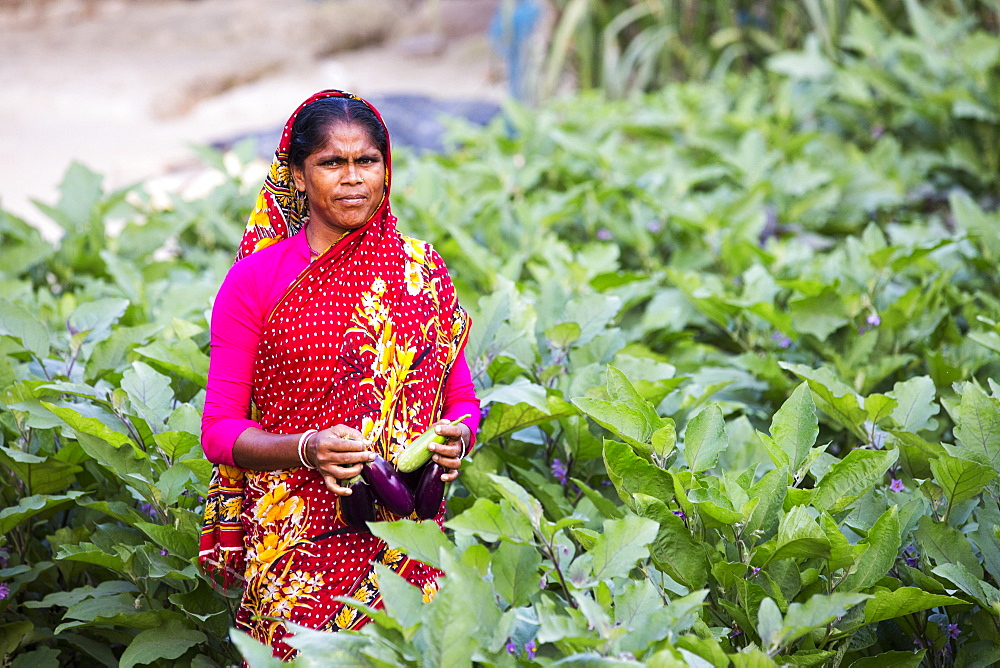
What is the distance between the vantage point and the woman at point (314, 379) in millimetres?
1529

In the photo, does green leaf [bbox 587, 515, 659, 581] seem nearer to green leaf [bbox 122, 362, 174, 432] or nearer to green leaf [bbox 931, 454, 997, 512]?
green leaf [bbox 931, 454, 997, 512]

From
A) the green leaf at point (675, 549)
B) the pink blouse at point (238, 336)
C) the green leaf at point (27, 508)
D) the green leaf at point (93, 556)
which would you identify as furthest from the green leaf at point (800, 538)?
the green leaf at point (27, 508)

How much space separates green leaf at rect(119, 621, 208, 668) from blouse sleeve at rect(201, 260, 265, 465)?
0.39 m

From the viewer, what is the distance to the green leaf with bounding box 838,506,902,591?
4.85 feet

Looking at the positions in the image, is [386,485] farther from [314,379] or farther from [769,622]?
[769,622]

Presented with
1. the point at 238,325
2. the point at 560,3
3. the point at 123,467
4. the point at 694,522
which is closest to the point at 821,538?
the point at 694,522

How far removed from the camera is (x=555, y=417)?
192cm

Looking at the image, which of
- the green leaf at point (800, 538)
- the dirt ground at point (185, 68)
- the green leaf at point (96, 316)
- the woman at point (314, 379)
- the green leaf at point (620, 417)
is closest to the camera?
the green leaf at point (800, 538)

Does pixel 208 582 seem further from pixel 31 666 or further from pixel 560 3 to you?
pixel 560 3

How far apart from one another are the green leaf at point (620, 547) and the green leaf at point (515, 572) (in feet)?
0.33

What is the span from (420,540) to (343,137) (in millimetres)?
638

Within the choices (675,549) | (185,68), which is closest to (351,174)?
(675,549)

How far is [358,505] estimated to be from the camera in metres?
1.50

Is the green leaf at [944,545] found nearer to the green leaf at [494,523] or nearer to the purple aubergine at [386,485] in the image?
the green leaf at [494,523]
